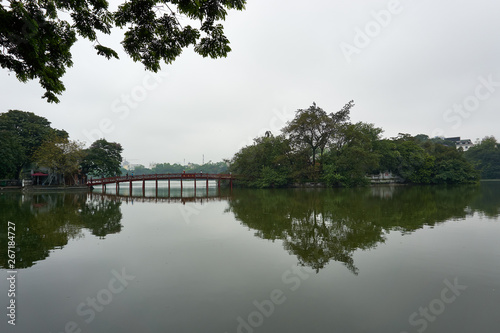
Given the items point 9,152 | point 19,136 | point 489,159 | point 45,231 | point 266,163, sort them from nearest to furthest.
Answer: point 45,231, point 9,152, point 19,136, point 266,163, point 489,159

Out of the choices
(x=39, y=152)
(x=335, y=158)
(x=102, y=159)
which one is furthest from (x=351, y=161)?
(x=39, y=152)

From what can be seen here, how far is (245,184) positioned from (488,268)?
3178 cm

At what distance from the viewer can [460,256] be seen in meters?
5.27

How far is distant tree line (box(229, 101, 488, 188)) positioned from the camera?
30859 millimetres

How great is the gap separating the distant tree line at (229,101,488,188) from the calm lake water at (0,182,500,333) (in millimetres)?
23566

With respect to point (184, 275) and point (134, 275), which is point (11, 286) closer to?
point (134, 275)

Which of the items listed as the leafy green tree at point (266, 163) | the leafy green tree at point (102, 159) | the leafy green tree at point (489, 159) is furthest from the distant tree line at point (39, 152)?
the leafy green tree at point (489, 159)

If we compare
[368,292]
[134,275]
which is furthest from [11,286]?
[368,292]

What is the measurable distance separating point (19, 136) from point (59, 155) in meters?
5.89

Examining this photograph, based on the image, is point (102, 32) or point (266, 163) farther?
point (266, 163)

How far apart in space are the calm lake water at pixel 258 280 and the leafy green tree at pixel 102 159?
27.9 metres

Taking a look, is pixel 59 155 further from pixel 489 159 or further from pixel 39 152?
pixel 489 159

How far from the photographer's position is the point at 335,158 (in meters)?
31.9

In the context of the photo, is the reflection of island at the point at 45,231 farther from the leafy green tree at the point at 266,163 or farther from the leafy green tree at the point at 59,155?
the leafy green tree at the point at 266,163
